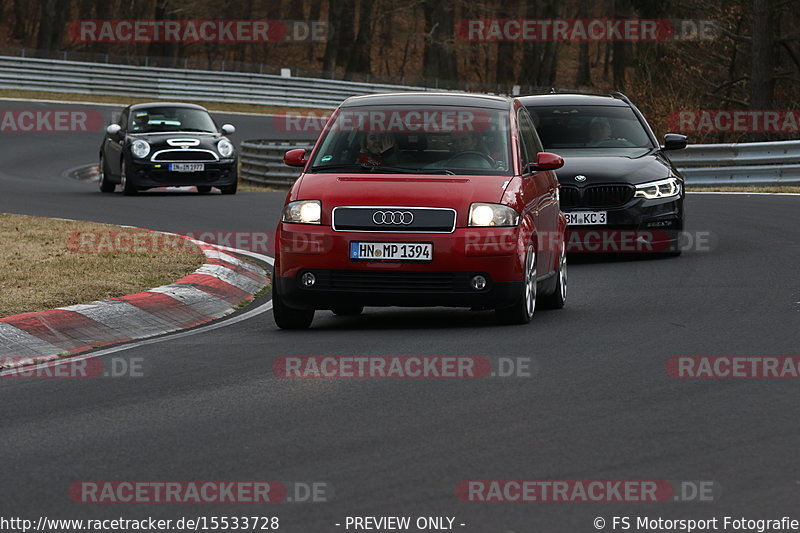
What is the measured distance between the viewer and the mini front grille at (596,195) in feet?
49.2

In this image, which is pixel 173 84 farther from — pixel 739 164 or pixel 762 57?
pixel 739 164

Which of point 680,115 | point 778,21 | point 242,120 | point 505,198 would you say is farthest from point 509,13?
point 505,198

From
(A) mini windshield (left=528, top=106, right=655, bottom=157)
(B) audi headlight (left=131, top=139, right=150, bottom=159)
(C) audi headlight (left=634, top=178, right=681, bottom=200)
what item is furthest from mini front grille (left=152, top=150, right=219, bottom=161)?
(C) audi headlight (left=634, top=178, right=681, bottom=200)

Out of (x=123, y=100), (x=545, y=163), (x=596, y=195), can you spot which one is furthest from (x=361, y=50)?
(x=545, y=163)

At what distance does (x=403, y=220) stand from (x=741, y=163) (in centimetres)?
1805

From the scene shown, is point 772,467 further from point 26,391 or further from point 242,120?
point 242,120

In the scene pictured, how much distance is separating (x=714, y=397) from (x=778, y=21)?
34.2 metres

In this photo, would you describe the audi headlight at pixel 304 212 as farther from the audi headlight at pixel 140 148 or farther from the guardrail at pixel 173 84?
the guardrail at pixel 173 84

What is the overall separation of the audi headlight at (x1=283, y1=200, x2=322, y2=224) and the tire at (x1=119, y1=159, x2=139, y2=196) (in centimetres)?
1534

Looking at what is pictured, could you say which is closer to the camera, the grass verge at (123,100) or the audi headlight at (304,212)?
the audi headlight at (304,212)

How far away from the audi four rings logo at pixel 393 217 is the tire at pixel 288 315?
33.1 inches

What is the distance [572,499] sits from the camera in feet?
17.9

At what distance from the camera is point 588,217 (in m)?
15.0

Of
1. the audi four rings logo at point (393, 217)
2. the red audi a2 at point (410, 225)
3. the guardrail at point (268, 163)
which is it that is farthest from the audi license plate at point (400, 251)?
the guardrail at point (268, 163)
